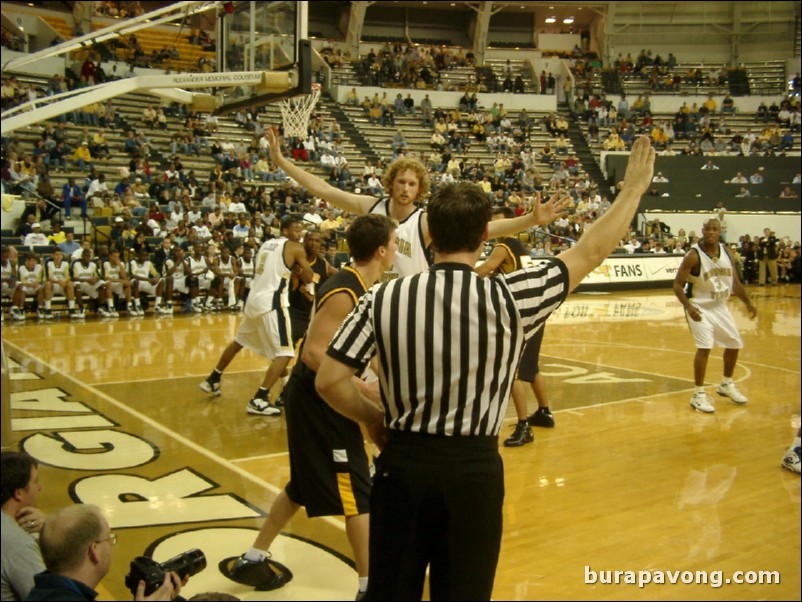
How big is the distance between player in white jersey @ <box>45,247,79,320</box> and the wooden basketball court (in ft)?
11.0

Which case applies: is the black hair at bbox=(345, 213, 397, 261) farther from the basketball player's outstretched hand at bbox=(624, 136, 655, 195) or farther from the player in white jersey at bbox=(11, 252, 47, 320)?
the player in white jersey at bbox=(11, 252, 47, 320)

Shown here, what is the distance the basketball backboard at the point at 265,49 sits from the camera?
29.9 feet

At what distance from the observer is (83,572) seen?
2.73m

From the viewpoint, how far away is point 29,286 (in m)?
14.7

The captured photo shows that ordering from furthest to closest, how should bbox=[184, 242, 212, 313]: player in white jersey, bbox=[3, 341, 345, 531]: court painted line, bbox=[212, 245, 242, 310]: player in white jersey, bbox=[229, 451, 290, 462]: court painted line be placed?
bbox=[212, 245, 242, 310]: player in white jersey < bbox=[184, 242, 212, 313]: player in white jersey < bbox=[229, 451, 290, 462]: court painted line < bbox=[3, 341, 345, 531]: court painted line

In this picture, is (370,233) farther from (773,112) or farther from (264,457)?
(773,112)

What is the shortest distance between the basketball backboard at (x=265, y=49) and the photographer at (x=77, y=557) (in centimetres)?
682

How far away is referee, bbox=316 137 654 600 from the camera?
226 cm

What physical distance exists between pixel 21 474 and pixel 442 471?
1.85 meters

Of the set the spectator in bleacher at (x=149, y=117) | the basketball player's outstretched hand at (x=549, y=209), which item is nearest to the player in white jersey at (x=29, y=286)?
the spectator in bleacher at (x=149, y=117)

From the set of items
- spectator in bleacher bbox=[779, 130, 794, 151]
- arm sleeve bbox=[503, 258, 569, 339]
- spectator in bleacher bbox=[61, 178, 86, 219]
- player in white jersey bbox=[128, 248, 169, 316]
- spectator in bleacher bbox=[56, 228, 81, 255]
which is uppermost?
spectator in bleacher bbox=[779, 130, 794, 151]

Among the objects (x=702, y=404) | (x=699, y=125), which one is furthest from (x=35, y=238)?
(x=699, y=125)

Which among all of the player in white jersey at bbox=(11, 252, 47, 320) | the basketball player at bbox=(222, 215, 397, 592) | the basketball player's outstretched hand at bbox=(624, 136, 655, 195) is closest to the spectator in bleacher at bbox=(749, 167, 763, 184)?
the player in white jersey at bbox=(11, 252, 47, 320)

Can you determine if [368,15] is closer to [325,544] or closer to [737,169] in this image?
[737,169]
